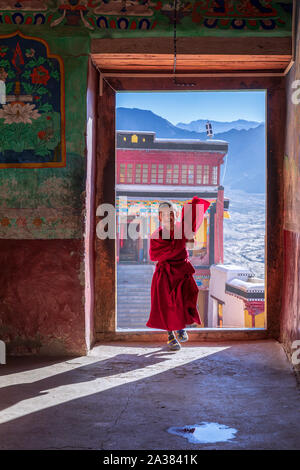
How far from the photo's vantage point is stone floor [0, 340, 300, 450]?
2025 millimetres

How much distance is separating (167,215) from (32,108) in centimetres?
143

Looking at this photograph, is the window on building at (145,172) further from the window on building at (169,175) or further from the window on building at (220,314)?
the window on building at (220,314)

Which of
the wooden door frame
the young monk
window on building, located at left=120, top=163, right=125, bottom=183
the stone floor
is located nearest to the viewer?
the stone floor

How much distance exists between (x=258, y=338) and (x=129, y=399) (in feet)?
6.03

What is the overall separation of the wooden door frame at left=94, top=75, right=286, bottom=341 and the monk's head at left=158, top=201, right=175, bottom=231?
0.49 metres

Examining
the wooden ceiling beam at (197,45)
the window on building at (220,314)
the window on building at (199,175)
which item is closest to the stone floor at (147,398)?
the wooden ceiling beam at (197,45)

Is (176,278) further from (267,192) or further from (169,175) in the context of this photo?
(169,175)

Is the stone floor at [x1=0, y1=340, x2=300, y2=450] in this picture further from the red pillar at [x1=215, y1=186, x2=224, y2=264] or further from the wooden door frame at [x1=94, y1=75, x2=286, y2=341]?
the red pillar at [x1=215, y1=186, x2=224, y2=264]

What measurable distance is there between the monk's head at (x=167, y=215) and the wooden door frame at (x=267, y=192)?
0.49 m

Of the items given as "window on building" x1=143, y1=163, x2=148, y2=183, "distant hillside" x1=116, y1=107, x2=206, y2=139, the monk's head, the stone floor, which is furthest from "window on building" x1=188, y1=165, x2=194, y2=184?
the stone floor

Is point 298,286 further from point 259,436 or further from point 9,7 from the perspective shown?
point 9,7

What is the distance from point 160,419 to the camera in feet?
7.45

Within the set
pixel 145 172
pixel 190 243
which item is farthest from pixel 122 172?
pixel 190 243

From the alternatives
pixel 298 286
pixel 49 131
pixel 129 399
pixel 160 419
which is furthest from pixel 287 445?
pixel 49 131
